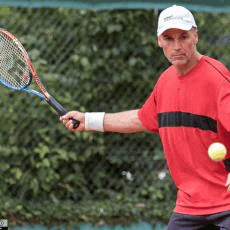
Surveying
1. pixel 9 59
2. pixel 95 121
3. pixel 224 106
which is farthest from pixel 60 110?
pixel 224 106

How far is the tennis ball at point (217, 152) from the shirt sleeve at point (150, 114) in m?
0.52

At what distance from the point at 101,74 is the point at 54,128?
0.52 m

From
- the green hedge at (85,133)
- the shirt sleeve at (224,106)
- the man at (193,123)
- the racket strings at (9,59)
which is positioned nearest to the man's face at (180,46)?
the man at (193,123)

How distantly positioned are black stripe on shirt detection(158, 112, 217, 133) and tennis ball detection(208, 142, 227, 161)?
13 centimetres

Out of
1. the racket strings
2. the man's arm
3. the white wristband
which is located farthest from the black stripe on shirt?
the racket strings

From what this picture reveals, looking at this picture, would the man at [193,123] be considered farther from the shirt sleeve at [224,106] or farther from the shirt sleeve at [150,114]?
the shirt sleeve at [150,114]

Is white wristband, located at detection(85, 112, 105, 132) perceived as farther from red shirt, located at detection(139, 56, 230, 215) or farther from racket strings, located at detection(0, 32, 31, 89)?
racket strings, located at detection(0, 32, 31, 89)

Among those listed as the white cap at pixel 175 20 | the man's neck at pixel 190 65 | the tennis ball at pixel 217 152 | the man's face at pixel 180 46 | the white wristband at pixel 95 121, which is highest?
the white cap at pixel 175 20

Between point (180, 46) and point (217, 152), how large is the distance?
20.1 inches

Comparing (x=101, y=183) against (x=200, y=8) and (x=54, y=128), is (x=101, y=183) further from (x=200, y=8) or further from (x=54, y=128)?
(x=200, y=8)

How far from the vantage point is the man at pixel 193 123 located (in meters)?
3.50

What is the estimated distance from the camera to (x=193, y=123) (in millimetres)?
3541

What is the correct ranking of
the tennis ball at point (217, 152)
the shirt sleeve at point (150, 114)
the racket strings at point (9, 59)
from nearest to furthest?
the tennis ball at point (217, 152)
the shirt sleeve at point (150, 114)
the racket strings at point (9, 59)

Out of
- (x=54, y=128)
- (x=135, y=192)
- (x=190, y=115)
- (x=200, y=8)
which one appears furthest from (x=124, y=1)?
(x=190, y=115)
